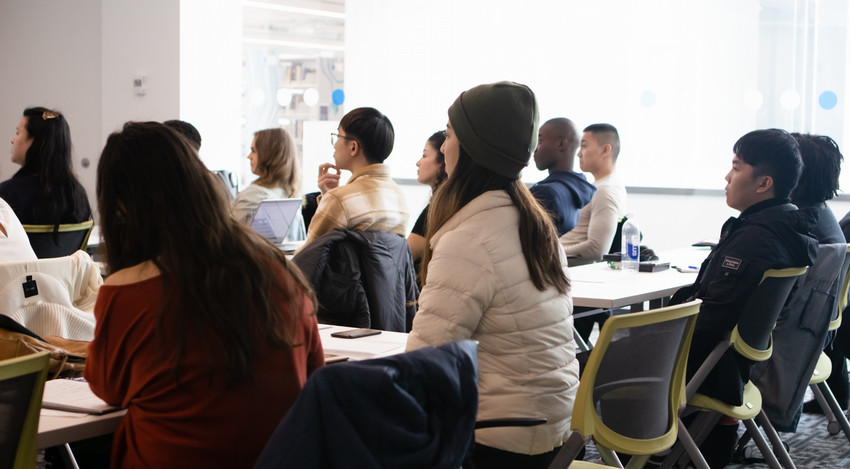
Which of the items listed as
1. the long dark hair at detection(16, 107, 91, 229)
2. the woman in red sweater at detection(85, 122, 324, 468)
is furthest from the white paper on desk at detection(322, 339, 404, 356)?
the long dark hair at detection(16, 107, 91, 229)

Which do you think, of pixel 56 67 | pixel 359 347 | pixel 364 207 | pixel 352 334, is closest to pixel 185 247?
pixel 359 347

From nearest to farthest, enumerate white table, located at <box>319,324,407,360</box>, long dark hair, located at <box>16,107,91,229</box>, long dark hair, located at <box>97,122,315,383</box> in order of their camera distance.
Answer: long dark hair, located at <box>97,122,315,383</box>
white table, located at <box>319,324,407,360</box>
long dark hair, located at <box>16,107,91,229</box>

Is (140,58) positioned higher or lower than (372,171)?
higher

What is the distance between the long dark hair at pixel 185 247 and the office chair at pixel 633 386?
789mm

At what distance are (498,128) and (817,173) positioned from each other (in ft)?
7.89

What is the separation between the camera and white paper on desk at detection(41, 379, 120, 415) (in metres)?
1.84

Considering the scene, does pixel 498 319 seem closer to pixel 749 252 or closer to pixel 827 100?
pixel 749 252

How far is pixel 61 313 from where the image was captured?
2.60 meters

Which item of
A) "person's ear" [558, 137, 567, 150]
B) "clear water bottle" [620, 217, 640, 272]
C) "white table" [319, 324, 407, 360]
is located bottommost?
"white table" [319, 324, 407, 360]

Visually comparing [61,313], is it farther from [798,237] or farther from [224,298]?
[798,237]

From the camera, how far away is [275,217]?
5.35 metres

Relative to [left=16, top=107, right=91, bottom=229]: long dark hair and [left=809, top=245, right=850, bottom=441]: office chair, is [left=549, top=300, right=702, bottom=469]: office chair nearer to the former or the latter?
[left=809, top=245, right=850, bottom=441]: office chair

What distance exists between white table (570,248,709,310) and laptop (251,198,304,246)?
1.95 metres

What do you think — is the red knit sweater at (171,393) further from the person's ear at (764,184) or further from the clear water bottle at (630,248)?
the clear water bottle at (630,248)
